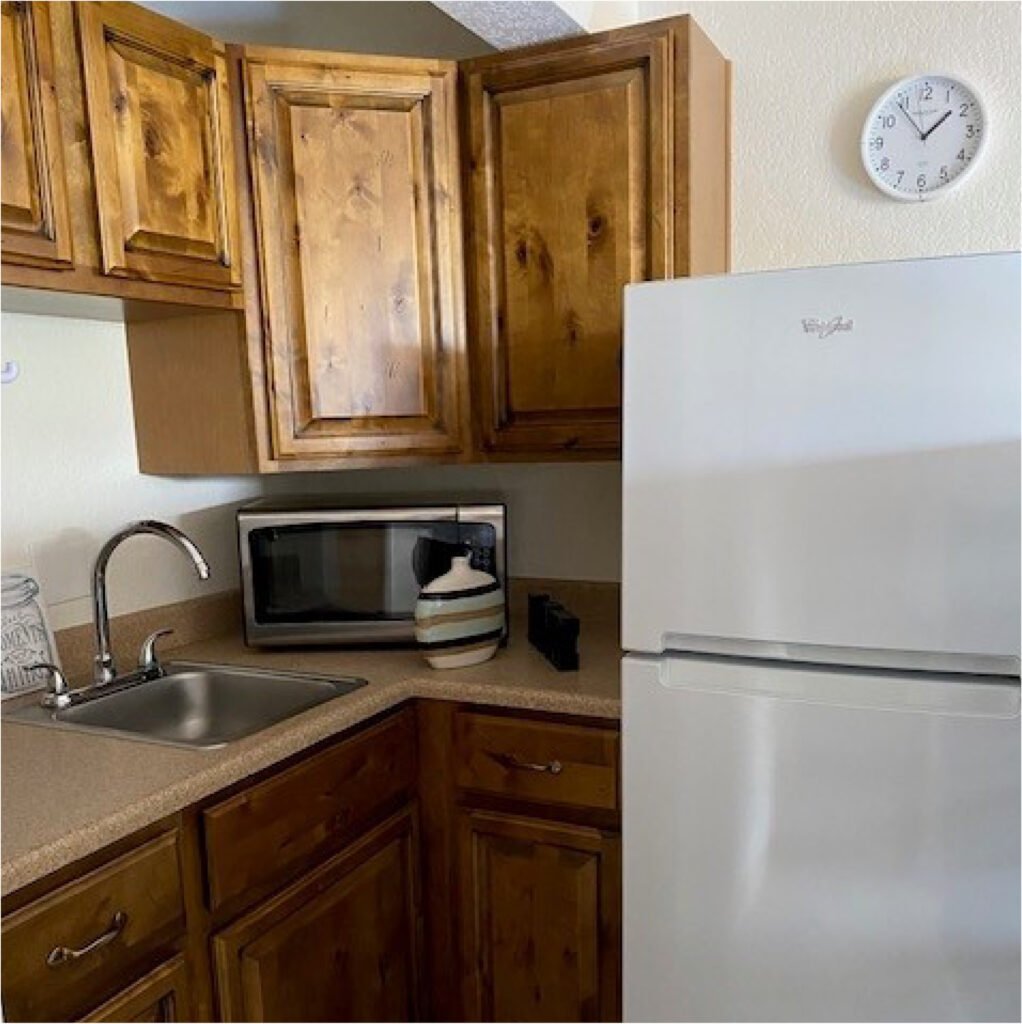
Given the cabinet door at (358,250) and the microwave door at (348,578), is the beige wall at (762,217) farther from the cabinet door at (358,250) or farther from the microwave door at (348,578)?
the cabinet door at (358,250)

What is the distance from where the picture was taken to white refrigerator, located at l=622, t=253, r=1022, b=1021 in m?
1.15

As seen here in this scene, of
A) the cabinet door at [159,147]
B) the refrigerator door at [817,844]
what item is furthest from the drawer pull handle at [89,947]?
the cabinet door at [159,147]

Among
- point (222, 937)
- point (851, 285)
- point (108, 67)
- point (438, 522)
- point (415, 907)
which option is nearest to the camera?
point (851, 285)

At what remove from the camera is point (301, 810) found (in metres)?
1.42

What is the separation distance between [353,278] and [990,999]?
5.26 feet

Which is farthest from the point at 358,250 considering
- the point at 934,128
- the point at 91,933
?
the point at 91,933

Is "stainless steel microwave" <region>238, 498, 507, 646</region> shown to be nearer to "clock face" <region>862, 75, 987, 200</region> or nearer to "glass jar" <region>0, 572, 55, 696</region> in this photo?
"glass jar" <region>0, 572, 55, 696</region>

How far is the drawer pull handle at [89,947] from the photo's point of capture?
1045mm

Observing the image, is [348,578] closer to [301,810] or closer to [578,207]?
[301,810]

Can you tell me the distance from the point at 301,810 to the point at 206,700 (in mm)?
472

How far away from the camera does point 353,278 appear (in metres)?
1.74

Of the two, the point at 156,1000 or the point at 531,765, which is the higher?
the point at 531,765

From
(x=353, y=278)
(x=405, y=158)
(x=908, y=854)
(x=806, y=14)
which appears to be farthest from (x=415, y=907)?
(x=806, y=14)

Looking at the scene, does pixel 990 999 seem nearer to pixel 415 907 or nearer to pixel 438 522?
pixel 415 907
